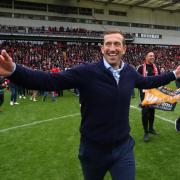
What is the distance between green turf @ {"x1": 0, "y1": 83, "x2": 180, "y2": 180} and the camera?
6129 millimetres

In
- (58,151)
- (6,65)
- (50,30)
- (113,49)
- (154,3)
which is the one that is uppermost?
(154,3)

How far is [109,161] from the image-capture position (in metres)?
3.36

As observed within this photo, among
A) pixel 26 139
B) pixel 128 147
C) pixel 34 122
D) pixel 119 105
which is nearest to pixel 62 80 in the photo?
pixel 119 105

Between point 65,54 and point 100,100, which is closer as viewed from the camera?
point 100,100

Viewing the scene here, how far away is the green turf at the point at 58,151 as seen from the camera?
613 centimetres

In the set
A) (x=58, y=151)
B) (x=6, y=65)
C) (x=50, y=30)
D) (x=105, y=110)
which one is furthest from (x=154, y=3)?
(x=6, y=65)

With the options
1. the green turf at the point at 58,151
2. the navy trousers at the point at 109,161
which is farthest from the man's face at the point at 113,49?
the green turf at the point at 58,151

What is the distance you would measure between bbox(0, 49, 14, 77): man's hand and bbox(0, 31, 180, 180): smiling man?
50 cm

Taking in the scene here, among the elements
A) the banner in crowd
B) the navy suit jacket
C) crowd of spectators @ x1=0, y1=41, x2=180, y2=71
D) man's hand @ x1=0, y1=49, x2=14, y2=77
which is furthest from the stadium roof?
man's hand @ x1=0, y1=49, x2=14, y2=77

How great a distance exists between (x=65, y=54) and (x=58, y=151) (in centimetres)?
3811

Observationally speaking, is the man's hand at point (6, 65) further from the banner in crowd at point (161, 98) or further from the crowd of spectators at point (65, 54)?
the crowd of spectators at point (65, 54)

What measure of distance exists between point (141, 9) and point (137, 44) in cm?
602

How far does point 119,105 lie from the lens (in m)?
3.33

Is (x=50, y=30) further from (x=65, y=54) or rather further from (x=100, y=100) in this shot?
(x=100, y=100)
